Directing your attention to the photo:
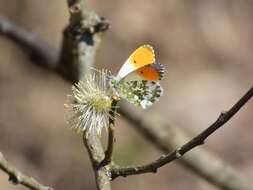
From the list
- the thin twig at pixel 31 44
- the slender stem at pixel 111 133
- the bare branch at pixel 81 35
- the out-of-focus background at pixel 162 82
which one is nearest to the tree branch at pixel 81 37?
the bare branch at pixel 81 35

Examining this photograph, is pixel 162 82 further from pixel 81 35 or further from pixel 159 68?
pixel 159 68

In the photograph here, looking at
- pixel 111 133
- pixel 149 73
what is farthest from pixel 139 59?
pixel 111 133

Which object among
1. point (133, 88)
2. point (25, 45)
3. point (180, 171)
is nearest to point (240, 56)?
point (180, 171)

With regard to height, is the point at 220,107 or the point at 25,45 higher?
the point at 25,45

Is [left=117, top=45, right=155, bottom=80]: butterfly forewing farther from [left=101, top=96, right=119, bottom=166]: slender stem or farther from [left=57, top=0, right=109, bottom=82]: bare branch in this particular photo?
[left=57, top=0, right=109, bottom=82]: bare branch

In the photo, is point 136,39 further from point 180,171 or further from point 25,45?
point 25,45

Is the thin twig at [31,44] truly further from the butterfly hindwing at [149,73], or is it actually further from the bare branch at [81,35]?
the butterfly hindwing at [149,73]
